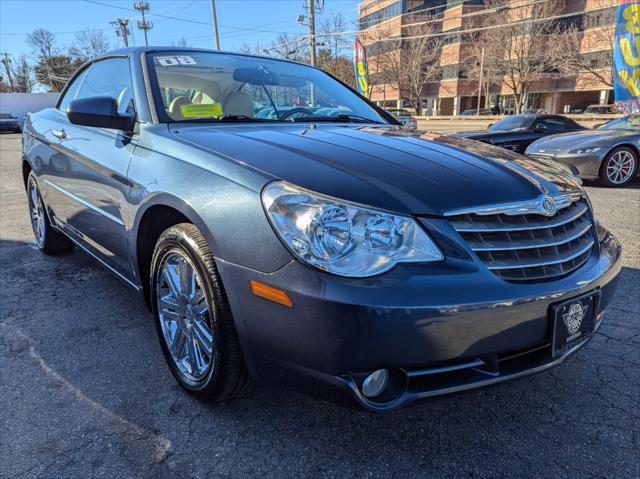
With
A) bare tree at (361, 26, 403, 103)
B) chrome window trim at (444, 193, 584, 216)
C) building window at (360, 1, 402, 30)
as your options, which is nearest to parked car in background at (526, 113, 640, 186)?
chrome window trim at (444, 193, 584, 216)

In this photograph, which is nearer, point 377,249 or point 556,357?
point 377,249

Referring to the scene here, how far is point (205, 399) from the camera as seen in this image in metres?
1.96

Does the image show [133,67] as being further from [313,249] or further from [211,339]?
[313,249]

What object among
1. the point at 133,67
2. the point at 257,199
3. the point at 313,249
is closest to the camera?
the point at 313,249

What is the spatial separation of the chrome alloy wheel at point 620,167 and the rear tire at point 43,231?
7.47m

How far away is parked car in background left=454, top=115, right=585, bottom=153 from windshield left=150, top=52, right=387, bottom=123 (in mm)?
6149

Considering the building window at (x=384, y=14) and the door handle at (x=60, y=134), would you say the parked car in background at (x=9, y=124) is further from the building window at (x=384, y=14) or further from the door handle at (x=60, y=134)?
the building window at (x=384, y=14)

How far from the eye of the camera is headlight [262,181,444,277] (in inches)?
57.1

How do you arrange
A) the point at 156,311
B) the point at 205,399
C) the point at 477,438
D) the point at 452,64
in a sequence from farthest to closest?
the point at 452,64 → the point at 156,311 → the point at 205,399 → the point at 477,438

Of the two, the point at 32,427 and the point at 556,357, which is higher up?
the point at 556,357

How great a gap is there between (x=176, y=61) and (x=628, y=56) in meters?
12.5

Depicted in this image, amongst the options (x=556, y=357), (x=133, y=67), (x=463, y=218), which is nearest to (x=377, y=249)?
(x=463, y=218)

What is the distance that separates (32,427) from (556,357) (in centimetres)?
202

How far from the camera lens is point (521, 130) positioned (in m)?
9.33
